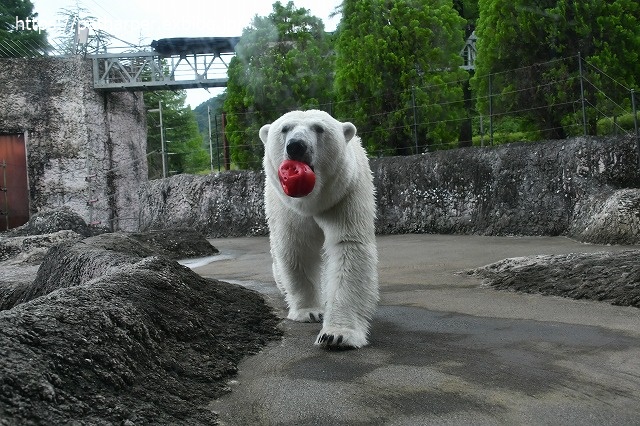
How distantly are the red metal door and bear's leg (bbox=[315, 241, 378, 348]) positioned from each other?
14732 mm

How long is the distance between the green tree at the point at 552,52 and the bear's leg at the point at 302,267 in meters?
5.47

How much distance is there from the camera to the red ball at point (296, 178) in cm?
309

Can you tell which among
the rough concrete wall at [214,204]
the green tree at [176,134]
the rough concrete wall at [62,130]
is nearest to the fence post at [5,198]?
the rough concrete wall at [62,130]

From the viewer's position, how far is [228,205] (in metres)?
11.8

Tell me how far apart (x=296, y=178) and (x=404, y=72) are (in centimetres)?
725

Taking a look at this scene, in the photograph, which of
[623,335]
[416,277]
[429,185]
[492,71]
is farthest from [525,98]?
[623,335]

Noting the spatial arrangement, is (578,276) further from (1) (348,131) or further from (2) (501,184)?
(2) (501,184)

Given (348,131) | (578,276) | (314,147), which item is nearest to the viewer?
(314,147)

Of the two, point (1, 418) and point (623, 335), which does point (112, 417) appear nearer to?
point (1, 418)

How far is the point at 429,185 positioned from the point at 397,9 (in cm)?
284

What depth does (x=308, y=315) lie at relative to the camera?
3664 millimetres

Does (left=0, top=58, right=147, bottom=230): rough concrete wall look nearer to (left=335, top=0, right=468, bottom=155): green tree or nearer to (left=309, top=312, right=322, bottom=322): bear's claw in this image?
(left=335, top=0, right=468, bottom=155): green tree

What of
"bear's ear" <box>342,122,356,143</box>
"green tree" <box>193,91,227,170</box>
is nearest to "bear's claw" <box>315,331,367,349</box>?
"bear's ear" <box>342,122,356,143</box>

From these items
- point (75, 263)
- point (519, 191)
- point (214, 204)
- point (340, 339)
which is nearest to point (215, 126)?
point (214, 204)
